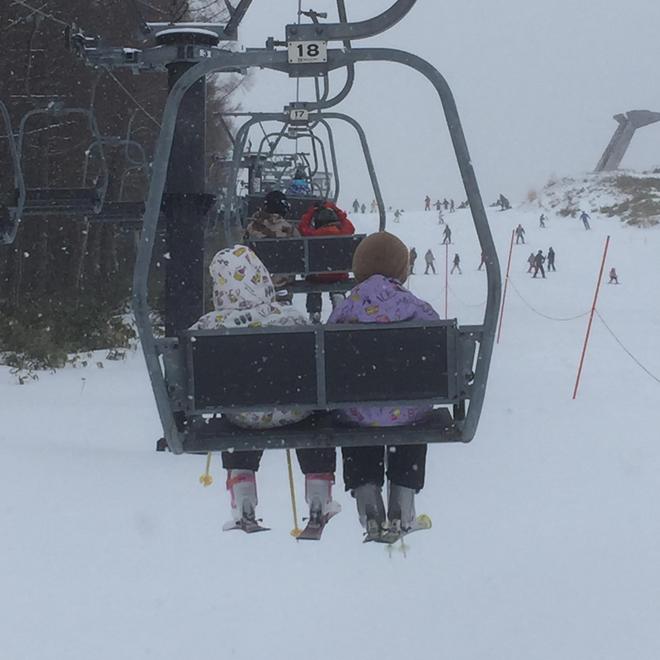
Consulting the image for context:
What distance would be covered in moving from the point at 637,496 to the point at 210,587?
12.7 ft

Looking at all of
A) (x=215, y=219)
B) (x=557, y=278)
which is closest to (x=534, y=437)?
(x=215, y=219)

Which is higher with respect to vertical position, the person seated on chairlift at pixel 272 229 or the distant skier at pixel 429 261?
the person seated on chairlift at pixel 272 229

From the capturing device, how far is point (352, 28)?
4.12 metres

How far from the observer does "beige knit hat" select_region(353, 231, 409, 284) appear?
14.8ft

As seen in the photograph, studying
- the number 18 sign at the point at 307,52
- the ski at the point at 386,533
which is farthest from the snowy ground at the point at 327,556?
the number 18 sign at the point at 307,52

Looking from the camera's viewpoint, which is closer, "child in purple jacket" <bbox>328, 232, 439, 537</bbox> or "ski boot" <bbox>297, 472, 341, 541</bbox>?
"child in purple jacket" <bbox>328, 232, 439, 537</bbox>

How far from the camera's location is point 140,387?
14.2 metres

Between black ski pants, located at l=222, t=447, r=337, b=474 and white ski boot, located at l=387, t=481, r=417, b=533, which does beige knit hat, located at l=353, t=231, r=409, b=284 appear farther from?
white ski boot, located at l=387, t=481, r=417, b=533

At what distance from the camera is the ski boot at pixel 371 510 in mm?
4520

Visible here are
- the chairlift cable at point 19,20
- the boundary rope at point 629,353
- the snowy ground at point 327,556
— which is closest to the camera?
the snowy ground at point 327,556

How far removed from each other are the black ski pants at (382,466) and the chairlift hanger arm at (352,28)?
1.78 meters

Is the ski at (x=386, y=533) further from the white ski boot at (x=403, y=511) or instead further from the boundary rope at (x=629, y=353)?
the boundary rope at (x=629, y=353)

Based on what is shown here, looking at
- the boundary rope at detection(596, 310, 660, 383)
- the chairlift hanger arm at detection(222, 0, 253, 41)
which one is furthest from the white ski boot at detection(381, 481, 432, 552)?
the boundary rope at detection(596, 310, 660, 383)

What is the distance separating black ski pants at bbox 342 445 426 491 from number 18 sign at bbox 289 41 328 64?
67.3 inches
